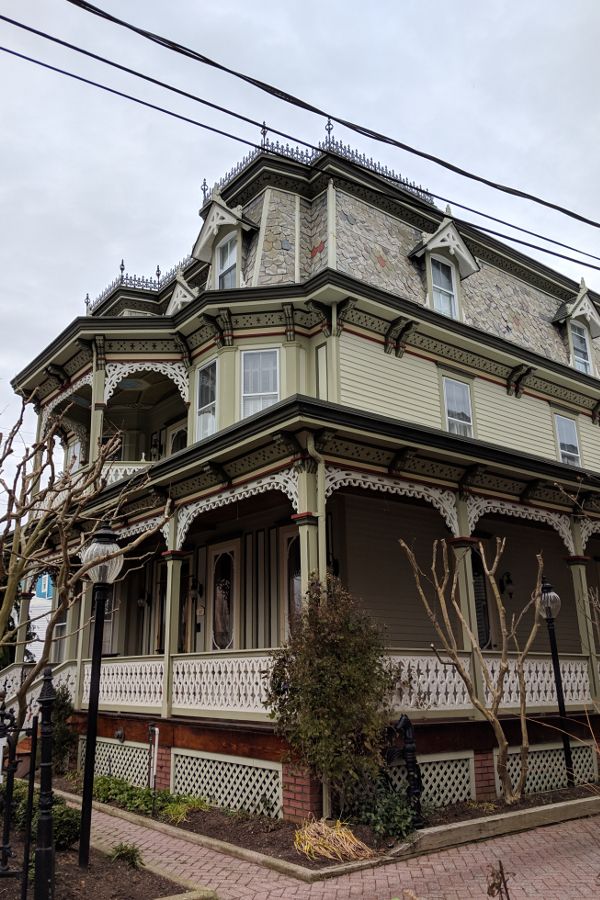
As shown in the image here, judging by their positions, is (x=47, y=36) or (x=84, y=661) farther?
(x=84, y=661)

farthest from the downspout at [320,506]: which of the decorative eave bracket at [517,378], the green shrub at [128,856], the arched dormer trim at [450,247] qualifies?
the decorative eave bracket at [517,378]

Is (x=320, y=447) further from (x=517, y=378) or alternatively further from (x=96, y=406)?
(x=517, y=378)

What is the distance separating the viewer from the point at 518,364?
721 inches

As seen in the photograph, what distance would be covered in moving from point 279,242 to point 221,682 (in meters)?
9.66

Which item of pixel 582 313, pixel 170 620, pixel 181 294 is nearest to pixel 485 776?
pixel 170 620

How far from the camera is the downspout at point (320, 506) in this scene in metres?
10.2

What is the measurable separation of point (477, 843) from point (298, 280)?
36.2 ft

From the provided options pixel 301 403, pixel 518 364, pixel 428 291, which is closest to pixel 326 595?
pixel 301 403

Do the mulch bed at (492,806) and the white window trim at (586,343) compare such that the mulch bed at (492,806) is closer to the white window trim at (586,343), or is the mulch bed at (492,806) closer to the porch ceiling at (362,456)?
the porch ceiling at (362,456)

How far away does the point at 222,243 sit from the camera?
1748 cm

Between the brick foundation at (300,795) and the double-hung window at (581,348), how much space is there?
15.2 m

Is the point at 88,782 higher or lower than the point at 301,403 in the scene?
lower

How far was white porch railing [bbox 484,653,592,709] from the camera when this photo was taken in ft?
38.9

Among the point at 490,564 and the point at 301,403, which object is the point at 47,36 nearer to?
the point at 301,403
